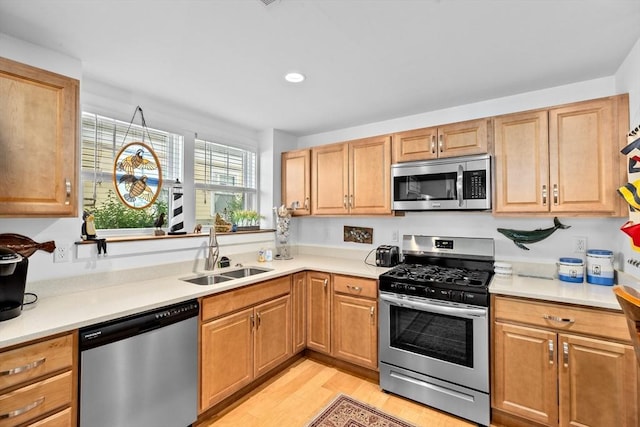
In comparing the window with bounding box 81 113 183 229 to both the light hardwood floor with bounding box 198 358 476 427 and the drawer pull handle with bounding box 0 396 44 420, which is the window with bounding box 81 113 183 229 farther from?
the light hardwood floor with bounding box 198 358 476 427

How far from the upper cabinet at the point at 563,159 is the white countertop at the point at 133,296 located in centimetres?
55

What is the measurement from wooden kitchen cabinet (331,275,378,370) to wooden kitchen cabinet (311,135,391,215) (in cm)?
74

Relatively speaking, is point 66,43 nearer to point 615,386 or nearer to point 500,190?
point 500,190

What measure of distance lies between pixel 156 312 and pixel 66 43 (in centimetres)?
166

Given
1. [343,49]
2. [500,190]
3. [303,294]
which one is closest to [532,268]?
[500,190]

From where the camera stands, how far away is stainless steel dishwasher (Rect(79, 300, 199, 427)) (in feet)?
5.04

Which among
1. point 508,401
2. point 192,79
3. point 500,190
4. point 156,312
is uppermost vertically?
point 192,79

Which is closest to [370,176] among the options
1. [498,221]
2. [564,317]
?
[498,221]

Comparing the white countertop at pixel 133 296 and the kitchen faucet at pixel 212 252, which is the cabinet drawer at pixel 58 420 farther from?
the kitchen faucet at pixel 212 252

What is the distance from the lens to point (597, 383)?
1776 mm

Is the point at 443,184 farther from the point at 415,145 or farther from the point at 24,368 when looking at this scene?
the point at 24,368

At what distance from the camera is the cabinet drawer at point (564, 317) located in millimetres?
1736

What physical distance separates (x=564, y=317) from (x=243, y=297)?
2.13 meters

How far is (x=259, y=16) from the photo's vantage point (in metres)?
1.54
